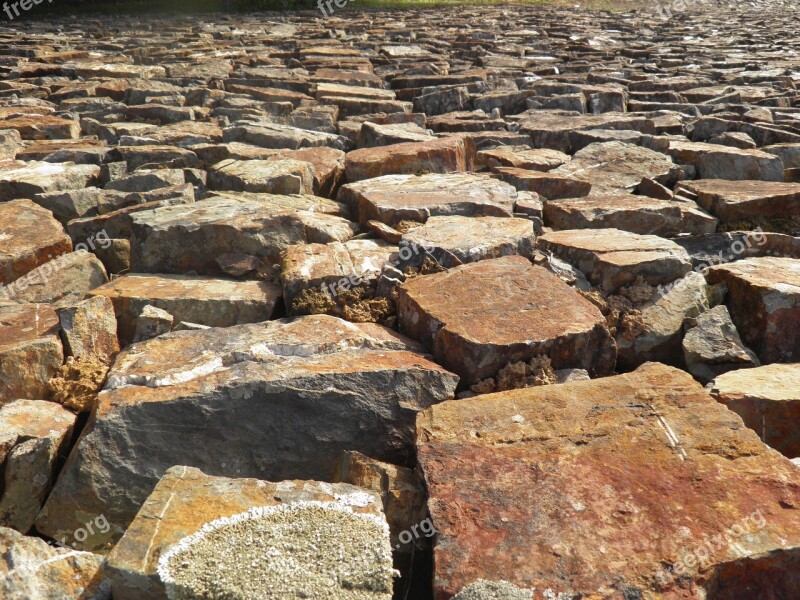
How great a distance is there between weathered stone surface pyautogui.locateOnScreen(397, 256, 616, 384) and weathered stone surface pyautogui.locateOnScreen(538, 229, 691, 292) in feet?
1.02

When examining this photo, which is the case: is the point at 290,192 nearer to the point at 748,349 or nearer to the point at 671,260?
the point at 671,260

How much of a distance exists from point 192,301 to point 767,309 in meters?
2.17

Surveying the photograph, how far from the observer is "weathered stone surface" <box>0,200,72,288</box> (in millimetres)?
3176

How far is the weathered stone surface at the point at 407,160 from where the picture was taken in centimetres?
425

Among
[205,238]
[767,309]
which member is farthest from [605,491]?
[205,238]

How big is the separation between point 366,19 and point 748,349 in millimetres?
11815

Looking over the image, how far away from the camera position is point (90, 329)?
2.64 meters

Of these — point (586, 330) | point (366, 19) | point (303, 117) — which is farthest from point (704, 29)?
point (586, 330)

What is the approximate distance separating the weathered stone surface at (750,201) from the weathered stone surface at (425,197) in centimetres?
109

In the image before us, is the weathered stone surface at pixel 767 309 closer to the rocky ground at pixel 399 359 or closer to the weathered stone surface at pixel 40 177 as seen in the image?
the rocky ground at pixel 399 359

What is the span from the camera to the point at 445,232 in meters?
3.25

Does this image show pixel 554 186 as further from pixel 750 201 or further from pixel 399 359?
pixel 399 359

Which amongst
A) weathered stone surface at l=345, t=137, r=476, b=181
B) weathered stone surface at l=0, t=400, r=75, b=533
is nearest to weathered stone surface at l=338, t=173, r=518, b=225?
weathered stone surface at l=345, t=137, r=476, b=181

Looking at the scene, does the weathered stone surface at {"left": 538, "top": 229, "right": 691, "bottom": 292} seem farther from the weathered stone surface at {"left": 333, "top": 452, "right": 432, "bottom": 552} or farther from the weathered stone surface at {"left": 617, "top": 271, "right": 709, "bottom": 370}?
the weathered stone surface at {"left": 333, "top": 452, "right": 432, "bottom": 552}
